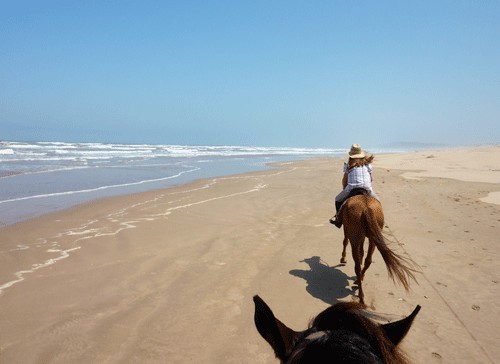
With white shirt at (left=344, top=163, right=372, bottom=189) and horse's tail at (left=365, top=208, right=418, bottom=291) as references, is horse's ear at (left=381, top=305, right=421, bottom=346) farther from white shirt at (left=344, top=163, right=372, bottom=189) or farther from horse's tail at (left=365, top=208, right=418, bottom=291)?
white shirt at (left=344, top=163, right=372, bottom=189)

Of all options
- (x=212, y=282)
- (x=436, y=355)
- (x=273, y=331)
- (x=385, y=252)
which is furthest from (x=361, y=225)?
(x=273, y=331)

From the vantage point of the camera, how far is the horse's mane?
0.97 meters

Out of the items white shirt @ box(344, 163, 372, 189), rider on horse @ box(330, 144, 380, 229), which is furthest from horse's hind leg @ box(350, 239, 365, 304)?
white shirt @ box(344, 163, 372, 189)

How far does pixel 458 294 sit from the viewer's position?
4719mm

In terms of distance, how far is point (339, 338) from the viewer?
102cm

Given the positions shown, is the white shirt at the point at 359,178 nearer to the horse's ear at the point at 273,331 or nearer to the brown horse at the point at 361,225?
the brown horse at the point at 361,225

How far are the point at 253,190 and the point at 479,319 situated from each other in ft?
35.5

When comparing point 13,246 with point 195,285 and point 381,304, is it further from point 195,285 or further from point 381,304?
point 381,304

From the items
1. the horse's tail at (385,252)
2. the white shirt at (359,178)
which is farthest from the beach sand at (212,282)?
the white shirt at (359,178)

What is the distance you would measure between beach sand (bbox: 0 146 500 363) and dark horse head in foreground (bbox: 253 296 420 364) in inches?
7.5

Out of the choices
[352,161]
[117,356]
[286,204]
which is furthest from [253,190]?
[117,356]

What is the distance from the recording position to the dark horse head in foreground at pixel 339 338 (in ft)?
3.22

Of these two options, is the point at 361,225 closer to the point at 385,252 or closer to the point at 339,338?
the point at 385,252

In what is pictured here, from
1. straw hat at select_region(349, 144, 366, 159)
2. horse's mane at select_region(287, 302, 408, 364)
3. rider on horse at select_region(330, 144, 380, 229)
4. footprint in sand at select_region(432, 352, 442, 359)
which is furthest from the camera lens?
straw hat at select_region(349, 144, 366, 159)
